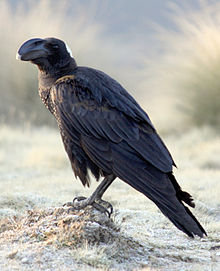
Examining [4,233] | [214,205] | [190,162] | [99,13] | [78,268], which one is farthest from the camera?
[99,13]

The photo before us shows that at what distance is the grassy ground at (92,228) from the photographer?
4.32 metres

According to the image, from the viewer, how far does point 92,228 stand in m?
4.66

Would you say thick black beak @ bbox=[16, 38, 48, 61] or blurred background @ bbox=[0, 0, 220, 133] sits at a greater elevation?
thick black beak @ bbox=[16, 38, 48, 61]

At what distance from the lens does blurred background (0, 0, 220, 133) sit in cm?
1331

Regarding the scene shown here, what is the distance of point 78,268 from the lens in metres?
4.14

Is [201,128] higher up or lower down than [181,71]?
lower down

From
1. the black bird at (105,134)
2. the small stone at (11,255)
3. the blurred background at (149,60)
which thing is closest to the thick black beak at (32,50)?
the black bird at (105,134)

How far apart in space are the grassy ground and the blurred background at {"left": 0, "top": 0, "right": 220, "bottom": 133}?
4.04m

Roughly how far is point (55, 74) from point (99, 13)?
1164 cm

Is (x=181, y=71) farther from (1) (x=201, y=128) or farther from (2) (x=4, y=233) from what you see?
(2) (x=4, y=233)

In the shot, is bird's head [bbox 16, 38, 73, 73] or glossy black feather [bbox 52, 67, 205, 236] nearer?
glossy black feather [bbox 52, 67, 205, 236]

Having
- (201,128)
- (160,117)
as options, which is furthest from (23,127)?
(201,128)

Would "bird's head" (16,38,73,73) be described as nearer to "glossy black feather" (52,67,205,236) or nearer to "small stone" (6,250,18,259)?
"glossy black feather" (52,67,205,236)

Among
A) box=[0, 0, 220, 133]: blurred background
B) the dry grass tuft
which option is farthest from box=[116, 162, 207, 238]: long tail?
box=[0, 0, 220, 133]: blurred background
